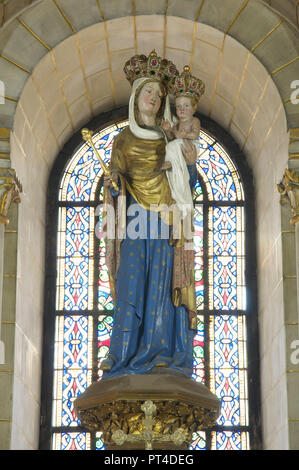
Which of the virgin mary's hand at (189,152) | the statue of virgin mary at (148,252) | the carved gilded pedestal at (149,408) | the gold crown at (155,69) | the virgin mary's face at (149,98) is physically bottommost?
the carved gilded pedestal at (149,408)

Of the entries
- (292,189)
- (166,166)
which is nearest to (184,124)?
(166,166)

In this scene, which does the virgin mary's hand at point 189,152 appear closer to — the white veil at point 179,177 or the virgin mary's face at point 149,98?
the white veil at point 179,177

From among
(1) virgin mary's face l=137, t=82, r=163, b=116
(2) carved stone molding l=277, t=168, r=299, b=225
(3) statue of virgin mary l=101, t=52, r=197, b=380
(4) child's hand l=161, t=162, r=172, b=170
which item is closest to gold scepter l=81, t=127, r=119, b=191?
(3) statue of virgin mary l=101, t=52, r=197, b=380

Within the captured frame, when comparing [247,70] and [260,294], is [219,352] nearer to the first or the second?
[260,294]

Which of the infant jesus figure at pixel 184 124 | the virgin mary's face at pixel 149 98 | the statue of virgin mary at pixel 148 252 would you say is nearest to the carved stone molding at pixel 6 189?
the statue of virgin mary at pixel 148 252

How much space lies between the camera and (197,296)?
11.3 metres

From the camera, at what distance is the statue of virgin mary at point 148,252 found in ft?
27.6

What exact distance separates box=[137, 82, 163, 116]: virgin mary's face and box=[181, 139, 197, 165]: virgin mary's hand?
36cm

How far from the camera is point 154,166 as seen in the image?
8797 millimetres

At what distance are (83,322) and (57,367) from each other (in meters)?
Result: 0.48

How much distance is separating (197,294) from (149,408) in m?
3.45

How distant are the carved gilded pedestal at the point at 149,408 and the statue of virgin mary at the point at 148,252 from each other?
181mm

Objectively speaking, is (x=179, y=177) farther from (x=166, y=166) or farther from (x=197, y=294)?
(x=197, y=294)

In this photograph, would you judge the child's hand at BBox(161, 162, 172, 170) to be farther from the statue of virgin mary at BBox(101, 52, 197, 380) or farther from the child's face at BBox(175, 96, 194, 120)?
the child's face at BBox(175, 96, 194, 120)
